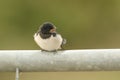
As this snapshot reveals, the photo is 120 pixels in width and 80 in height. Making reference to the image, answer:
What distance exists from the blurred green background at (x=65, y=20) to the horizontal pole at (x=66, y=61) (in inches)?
63.3

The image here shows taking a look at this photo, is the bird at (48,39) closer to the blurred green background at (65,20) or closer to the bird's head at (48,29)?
the bird's head at (48,29)

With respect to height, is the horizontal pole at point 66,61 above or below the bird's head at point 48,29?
below

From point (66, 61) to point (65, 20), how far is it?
1756mm

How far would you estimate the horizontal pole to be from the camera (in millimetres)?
A: 1036

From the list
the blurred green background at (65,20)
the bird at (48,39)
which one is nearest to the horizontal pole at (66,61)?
the bird at (48,39)

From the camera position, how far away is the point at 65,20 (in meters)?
2.81

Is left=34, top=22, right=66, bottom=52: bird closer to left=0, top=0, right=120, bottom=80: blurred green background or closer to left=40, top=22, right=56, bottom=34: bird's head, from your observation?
left=40, top=22, right=56, bottom=34: bird's head

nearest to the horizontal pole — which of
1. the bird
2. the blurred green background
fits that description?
the bird

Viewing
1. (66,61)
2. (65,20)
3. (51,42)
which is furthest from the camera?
(65,20)

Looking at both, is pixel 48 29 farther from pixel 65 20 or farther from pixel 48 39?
pixel 65 20

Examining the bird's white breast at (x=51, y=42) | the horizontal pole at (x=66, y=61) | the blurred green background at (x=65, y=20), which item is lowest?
the horizontal pole at (x=66, y=61)

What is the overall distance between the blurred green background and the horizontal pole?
1609 millimetres

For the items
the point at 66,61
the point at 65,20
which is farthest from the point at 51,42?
the point at 65,20

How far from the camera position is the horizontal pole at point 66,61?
1036 millimetres
